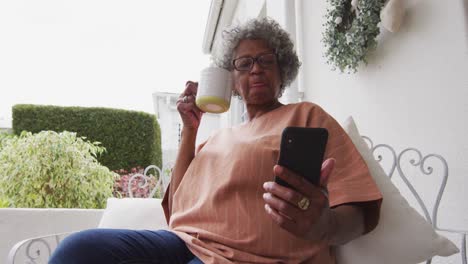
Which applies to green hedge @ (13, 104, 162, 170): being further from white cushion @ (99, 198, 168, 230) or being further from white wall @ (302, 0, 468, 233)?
white wall @ (302, 0, 468, 233)

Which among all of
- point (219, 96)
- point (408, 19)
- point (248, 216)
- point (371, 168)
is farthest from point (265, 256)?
point (408, 19)

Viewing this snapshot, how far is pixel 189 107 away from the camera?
1.41 m

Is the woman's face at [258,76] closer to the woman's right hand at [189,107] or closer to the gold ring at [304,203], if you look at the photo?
the woman's right hand at [189,107]

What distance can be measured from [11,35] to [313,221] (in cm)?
1009

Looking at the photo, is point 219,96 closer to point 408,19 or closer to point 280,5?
point 408,19

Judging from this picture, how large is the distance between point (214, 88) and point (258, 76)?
215mm

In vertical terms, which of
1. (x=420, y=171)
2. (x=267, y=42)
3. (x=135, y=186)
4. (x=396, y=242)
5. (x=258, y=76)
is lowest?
(x=135, y=186)

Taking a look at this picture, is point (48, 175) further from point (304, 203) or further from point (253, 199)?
point (304, 203)

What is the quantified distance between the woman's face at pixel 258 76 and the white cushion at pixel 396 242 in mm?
583

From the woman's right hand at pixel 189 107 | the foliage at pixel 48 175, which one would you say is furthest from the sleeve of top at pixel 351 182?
the foliage at pixel 48 175

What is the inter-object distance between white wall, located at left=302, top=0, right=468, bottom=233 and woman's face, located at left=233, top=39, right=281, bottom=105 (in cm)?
54

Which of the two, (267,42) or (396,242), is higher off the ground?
(267,42)

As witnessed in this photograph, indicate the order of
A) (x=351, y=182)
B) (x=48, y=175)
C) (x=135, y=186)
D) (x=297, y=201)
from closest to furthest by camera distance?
(x=297, y=201)
(x=351, y=182)
(x=48, y=175)
(x=135, y=186)

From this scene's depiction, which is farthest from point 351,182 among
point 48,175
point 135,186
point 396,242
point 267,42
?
point 135,186
